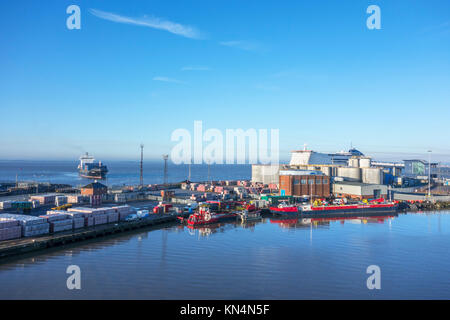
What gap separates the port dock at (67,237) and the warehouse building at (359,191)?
27.1 m

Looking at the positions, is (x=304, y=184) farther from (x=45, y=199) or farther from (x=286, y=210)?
(x=45, y=199)

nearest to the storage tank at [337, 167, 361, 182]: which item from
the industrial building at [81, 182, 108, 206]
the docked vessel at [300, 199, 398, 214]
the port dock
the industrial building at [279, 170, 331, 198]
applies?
the industrial building at [279, 170, 331, 198]

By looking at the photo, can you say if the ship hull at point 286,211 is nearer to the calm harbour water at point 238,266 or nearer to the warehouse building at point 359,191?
the calm harbour water at point 238,266

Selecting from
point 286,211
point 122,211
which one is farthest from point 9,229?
point 286,211

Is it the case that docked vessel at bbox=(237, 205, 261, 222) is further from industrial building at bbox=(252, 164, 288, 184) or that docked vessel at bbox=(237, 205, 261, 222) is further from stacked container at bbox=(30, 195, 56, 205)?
industrial building at bbox=(252, 164, 288, 184)

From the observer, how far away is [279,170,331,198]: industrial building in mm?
39125

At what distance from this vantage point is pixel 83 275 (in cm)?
1341

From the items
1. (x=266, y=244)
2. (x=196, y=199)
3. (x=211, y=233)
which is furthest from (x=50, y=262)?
(x=196, y=199)

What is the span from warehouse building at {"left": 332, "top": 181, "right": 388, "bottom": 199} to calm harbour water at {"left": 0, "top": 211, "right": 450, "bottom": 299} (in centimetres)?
1756

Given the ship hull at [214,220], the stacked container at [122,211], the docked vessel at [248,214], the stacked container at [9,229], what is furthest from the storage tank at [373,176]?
the stacked container at [9,229]

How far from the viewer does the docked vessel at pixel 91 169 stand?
85.4 m

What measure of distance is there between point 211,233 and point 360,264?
1057 centimetres

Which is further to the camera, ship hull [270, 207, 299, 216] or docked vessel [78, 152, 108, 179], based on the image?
docked vessel [78, 152, 108, 179]

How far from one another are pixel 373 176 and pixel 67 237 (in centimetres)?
4604
